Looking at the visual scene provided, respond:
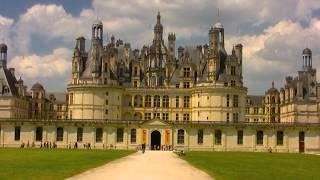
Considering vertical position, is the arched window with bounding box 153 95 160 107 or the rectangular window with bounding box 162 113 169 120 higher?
the arched window with bounding box 153 95 160 107

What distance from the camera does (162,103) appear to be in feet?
332

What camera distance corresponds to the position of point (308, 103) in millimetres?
101000

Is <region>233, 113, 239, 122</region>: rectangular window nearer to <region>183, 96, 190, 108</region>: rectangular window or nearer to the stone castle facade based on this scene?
the stone castle facade

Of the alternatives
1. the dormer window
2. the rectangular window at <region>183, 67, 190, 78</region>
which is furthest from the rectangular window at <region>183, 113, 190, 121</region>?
the dormer window

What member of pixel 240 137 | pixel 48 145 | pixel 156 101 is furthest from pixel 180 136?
pixel 48 145

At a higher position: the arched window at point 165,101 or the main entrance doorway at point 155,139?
the arched window at point 165,101

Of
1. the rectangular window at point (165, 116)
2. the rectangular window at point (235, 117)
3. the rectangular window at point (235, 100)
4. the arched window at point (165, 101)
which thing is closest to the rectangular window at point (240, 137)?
the rectangular window at point (235, 117)

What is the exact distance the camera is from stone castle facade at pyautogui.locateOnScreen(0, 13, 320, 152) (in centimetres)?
8856

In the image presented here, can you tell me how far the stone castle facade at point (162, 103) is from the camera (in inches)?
3487

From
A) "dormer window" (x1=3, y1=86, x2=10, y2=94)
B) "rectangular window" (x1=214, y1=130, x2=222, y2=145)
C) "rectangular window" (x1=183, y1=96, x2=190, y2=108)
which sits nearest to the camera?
"rectangular window" (x1=214, y1=130, x2=222, y2=145)

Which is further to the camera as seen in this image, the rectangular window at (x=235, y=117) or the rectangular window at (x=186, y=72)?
the rectangular window at (x=186, y=72)

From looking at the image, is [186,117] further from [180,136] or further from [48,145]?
[48,145]

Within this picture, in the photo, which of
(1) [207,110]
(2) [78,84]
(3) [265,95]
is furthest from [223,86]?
(3) [265,95]

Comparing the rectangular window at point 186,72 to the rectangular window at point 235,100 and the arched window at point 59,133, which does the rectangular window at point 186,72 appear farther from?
the arched window at point 59,133
